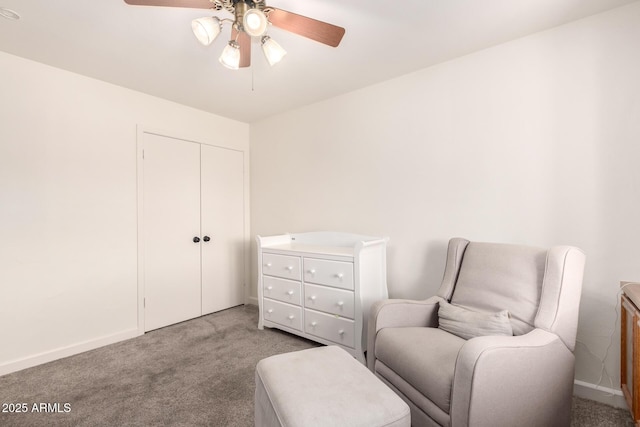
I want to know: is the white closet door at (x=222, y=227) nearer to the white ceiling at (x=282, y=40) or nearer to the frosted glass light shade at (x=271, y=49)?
the white ceiling at (x=282, y=40)

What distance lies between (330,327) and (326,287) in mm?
326

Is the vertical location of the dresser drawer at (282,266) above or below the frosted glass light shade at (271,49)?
below

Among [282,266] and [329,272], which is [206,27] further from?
[282,266]

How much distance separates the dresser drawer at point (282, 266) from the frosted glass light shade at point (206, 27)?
5.92 ft

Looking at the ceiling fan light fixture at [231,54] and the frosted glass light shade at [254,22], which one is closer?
the frosted glass light shade at [254,22]

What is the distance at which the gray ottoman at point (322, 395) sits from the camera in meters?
1.01

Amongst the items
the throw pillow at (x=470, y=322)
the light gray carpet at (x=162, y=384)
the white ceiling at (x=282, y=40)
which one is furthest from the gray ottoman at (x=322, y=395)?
the white ceiling at (x=282, y=40)

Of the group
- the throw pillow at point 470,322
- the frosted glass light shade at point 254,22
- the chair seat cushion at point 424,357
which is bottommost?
the chair seat cushion at point 424,357

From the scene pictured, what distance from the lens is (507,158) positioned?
2.12m

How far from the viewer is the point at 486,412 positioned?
1.17 m

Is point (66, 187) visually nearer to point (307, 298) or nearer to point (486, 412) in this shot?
point (307, 298)

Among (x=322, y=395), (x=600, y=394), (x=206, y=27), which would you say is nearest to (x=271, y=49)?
(x=206, y=27)

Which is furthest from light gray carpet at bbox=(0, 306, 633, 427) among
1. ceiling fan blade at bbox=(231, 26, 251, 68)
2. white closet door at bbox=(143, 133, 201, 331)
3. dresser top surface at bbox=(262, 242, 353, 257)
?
ceiling fan blade at bbox=(231, 26, 251, 68)

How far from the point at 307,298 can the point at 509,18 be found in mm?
2481
